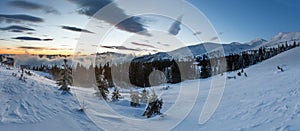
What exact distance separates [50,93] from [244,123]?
34.0ft

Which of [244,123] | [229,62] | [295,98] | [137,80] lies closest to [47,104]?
[244,123]

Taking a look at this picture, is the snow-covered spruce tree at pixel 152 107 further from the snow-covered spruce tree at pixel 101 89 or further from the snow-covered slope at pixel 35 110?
the snow-covered slope at pixel 35 110

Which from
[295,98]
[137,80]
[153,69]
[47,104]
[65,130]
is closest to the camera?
[65,130]

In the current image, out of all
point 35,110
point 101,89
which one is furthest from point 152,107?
point 35,110

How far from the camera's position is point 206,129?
12938mm

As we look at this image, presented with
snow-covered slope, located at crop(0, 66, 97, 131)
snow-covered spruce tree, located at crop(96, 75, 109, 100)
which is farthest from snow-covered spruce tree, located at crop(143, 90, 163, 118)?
snow-covered slope, located at crop(0, 66, 97, 131)

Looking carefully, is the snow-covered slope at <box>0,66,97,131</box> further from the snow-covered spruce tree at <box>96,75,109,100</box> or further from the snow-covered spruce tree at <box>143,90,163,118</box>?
the snow-covered spruce tree at <box>96,75,109,100</box>

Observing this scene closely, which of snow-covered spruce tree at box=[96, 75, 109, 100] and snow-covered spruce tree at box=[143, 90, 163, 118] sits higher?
snow-covered spruce tree at box=[96, 75, 109, 100]

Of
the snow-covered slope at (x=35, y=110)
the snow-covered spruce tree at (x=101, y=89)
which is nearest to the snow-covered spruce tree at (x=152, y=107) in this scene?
the snow-covered spruce tree at (x=101, y=89)

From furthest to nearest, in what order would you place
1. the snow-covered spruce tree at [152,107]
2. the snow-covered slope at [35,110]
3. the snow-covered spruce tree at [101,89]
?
the snow-covered spruce tree at [101,89] → the snow-covered spruce tree at [152,107] → the snow-covered slope at [35,110]

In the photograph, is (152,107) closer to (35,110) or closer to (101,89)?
(101,89)

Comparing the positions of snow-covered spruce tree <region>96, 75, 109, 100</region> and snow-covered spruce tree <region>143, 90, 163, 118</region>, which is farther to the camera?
snow-covered spruce tree <region>96, 75, 109, 100</region>

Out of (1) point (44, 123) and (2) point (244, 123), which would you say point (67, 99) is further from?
(2) point (244, 123)

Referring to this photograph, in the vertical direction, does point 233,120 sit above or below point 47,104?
below
